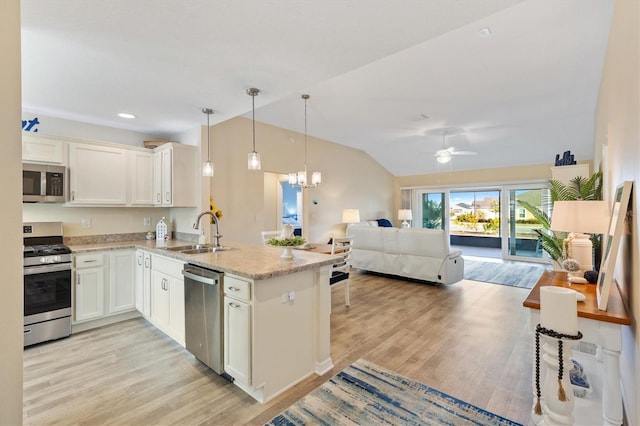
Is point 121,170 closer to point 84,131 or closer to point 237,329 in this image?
point 84,131

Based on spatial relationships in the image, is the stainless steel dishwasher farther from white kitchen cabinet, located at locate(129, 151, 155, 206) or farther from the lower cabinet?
white kitchen cabinet, located at locate(129, 151, 155, 206)

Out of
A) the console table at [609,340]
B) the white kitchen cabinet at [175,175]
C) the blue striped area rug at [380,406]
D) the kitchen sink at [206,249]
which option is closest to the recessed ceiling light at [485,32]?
the console table at [609,340]

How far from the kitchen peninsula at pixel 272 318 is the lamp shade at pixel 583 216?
1774 millimetres

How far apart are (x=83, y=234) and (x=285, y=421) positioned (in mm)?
3513

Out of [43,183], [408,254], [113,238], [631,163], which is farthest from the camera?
[408,254]

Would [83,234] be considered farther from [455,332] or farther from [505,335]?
[505,335]

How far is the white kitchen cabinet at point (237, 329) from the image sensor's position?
203cm

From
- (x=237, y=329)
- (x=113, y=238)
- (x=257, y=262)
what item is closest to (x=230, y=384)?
(x=237, y=329)

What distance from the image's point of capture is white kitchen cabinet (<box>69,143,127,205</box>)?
3.38 metres

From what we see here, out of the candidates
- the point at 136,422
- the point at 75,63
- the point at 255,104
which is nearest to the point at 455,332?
the point at 136,422

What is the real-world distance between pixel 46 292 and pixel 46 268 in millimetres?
253

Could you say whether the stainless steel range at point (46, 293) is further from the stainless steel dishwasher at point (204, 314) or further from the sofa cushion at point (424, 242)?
the sofa cushion at point (424, 242)

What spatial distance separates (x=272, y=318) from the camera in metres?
2.10

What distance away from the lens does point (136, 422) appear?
187 centimetres
